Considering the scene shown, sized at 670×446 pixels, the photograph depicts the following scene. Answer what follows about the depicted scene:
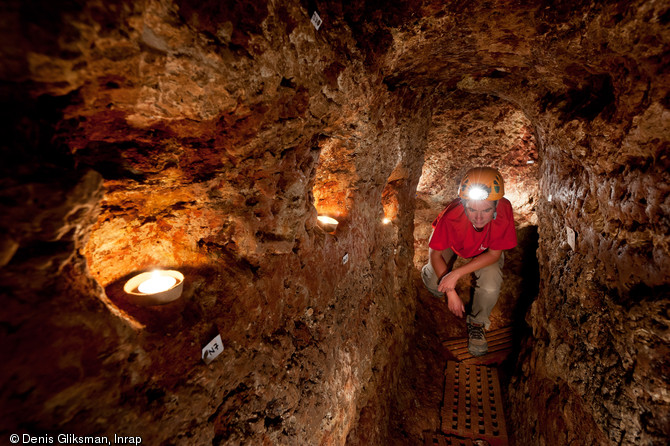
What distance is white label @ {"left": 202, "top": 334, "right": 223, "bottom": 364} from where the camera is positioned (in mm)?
1252

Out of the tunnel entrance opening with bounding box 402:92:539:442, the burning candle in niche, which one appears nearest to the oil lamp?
the burning candle in niche

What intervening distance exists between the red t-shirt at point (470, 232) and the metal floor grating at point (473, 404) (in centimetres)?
143

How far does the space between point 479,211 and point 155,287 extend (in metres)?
2.95

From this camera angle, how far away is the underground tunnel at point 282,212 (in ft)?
2.56

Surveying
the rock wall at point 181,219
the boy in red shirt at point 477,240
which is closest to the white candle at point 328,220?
the rock wall at point 181,219

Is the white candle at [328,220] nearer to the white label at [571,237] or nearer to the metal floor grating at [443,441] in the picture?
the white label at [571,237]

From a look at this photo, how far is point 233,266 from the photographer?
62.2 inches

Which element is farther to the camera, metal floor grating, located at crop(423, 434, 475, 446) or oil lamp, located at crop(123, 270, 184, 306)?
metal floor grating, located at crop(423, 434, 475, 446)

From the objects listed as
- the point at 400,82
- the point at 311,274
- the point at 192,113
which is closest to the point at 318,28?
the point at 192,113

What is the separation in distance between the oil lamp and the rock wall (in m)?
0.06

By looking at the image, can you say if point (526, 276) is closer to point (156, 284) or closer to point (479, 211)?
point (479, 211)

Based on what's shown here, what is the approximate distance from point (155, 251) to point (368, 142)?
1.65 metres

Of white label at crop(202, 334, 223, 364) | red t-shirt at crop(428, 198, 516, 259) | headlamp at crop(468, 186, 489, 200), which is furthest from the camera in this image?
red t-shirt at crop(428, 198, 516, 259)

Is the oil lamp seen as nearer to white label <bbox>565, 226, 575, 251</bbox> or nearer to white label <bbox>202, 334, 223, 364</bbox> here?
white label <bbox>202, 334, 223, 364</bbox>
